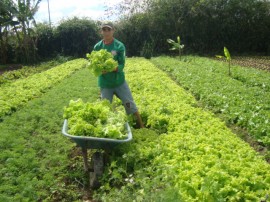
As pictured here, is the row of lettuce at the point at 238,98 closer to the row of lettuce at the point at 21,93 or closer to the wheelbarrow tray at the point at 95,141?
the wheelbarrow tray at the point at 95,141

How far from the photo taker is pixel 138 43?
3103 cm

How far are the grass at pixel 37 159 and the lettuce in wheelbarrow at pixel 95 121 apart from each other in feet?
2.61

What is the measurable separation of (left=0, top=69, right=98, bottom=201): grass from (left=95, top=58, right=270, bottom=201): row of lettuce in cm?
67

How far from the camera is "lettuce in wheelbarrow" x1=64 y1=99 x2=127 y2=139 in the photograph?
488cm

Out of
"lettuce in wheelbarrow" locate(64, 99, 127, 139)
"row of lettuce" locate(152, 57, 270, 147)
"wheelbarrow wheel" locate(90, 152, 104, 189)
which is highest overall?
"lettuce in wheelbarrow" locate(64, 99, 127, 139)

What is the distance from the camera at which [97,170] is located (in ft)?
16.5

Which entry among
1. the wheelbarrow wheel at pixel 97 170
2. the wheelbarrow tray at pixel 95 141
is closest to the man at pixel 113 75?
the wheelbarrow tray at pixel 95 141

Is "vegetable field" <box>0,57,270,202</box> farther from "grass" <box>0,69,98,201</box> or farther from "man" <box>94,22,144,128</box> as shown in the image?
"man" <box>94,22,144,128</box>

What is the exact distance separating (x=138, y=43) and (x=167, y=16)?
3.85 meters

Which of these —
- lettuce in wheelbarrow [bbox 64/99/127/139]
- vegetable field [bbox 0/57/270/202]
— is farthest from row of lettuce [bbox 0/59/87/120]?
lettuce in wheelbarrow [bbox 64/99/127/139]

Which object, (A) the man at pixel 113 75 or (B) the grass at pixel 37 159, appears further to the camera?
(A) the man at pixel 113 75

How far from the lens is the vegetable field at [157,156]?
3.98 metres

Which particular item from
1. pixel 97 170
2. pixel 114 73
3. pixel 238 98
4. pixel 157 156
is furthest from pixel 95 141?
pixel 238 98

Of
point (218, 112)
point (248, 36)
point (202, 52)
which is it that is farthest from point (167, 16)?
point (218, 112)
